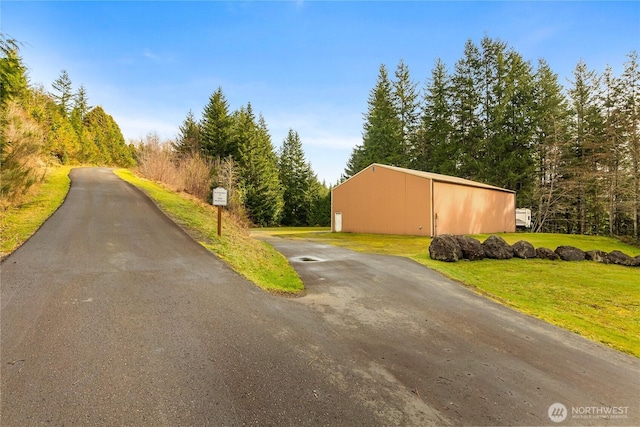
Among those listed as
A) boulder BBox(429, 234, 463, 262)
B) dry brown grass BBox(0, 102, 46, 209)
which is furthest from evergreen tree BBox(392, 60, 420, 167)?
dry brown grass BBox(0, 102, 46, 209)

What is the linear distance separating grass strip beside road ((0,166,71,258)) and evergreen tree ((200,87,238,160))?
19.1 m

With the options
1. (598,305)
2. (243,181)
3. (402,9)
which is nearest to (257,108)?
(243,181)

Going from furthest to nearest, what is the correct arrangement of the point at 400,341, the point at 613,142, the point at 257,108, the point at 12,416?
1. the point at 257,108
2. the point at 613,142
3. the point at 400,341
4. the point at 12,416

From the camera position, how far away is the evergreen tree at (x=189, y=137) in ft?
107

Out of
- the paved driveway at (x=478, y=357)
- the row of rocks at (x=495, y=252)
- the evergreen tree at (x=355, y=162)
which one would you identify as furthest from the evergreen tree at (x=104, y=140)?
the paved driveway at (x=478, y=357)

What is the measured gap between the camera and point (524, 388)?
2850 millimetres

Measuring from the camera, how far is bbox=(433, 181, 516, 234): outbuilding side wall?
1864cm

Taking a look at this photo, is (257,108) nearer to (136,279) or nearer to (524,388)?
(136,279)

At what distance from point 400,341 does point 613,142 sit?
28557 millimetres

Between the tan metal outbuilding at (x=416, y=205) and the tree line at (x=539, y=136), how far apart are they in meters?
5.04

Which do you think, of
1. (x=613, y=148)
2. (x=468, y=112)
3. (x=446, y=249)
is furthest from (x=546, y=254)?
(x=468, y=112)
